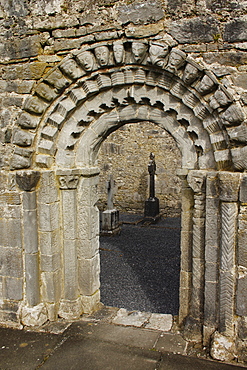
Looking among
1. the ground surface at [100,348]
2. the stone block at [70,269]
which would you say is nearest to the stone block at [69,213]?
the stone block at [70,269]

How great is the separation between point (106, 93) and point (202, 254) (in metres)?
2.20

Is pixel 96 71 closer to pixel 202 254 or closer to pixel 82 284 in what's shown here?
pixel 202 254

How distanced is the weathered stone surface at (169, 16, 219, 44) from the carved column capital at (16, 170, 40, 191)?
226 centimetres

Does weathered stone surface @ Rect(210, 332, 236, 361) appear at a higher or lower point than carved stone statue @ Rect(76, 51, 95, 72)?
lower

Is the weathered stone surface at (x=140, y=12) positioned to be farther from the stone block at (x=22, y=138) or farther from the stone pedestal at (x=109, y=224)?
the stone pedestal at (x=109, y=224)

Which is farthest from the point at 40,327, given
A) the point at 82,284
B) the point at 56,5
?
the point at 56,5

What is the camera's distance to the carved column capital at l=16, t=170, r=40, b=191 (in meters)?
4.21

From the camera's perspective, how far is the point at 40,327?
14.4ft

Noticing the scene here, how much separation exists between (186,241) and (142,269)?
125 inches

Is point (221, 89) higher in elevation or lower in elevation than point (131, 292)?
higher

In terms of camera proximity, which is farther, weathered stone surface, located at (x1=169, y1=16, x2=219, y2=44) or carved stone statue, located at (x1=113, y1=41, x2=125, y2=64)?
carved stone statue, located at (x1=113, y1=41, x2=125, y2=64)

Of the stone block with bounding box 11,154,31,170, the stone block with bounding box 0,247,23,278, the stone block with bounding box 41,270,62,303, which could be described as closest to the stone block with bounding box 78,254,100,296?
the stone block with bounding box 41,270,62,303

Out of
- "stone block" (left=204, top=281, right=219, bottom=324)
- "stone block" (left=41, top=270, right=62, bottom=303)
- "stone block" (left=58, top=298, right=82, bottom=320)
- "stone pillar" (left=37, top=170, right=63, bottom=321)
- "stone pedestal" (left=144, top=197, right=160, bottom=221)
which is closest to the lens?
"stone block" (left=204, top=281, right=219, bottom=324)

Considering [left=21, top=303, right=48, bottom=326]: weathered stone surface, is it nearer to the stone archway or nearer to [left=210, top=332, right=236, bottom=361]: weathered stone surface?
the stone archway
